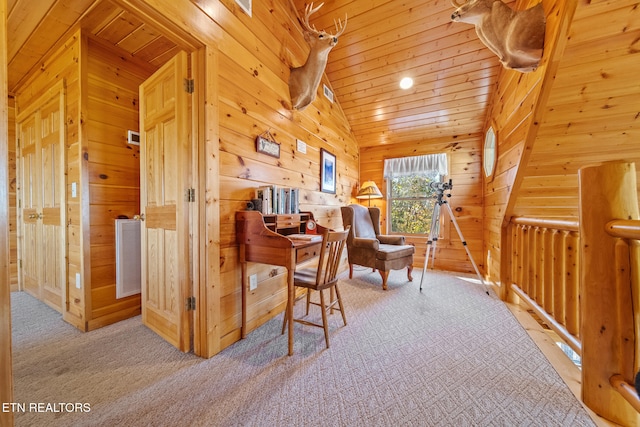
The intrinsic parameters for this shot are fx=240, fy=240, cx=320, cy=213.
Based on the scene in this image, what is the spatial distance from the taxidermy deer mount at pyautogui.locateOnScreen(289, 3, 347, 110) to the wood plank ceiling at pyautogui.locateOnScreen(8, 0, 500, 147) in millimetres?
538

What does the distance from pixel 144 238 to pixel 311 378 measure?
1.69 m

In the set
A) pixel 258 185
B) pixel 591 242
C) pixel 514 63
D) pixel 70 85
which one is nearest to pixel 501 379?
pixel 591 242

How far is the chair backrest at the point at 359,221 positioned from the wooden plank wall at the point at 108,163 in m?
2.39

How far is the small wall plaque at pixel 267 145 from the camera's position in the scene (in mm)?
2053

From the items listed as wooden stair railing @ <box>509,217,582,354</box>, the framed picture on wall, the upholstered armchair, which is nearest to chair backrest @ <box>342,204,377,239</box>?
the upholstered armchair

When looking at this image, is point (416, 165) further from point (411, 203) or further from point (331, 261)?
point (331, 261)

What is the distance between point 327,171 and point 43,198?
3.11m

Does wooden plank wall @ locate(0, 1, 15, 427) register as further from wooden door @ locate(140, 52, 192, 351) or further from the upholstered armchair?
the upholstered armchair

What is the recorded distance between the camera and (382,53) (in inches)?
115

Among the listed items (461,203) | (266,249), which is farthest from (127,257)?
(461,203)

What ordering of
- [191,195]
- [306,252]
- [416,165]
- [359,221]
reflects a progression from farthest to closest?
[416,165]
[359,221]
[306,252]
[191,195]

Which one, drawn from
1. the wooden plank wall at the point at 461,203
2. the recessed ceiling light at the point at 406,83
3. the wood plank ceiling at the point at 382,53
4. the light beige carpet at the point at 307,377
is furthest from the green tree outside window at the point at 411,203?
the light beige carpet at the point at 307,377

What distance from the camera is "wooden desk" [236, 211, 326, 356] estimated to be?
1623 mm

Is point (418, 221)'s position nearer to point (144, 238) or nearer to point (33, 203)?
point (144, 238)
